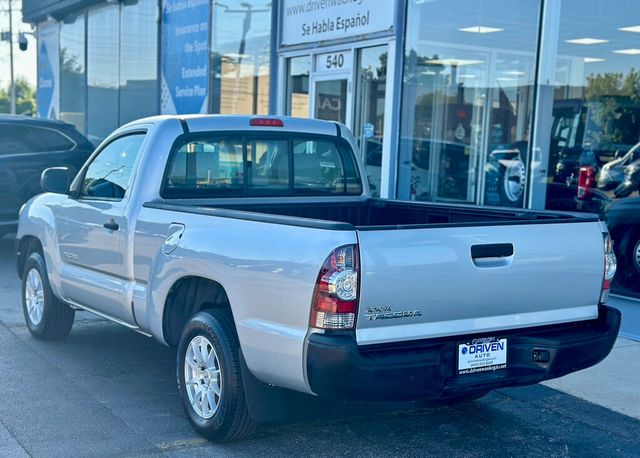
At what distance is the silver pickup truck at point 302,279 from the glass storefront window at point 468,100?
425 cm

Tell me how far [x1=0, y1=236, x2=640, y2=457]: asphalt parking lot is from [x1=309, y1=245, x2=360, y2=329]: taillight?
0.89 meters

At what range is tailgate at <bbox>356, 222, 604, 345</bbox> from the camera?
4.04m

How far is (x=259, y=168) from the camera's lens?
6.11m

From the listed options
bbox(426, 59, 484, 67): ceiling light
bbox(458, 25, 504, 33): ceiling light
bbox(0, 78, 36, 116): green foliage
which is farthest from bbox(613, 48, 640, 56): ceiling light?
bbox(0, 78, 36, 116): green foliage

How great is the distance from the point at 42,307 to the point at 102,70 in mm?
15166

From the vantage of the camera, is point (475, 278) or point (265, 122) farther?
point (265, 122)

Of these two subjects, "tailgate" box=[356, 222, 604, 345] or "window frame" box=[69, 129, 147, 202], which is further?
"window frame" box=[69, 129, 147, 202]

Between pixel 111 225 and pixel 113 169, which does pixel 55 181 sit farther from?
pixel 111 225

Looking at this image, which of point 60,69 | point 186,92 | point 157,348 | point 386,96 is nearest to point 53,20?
point 60,69

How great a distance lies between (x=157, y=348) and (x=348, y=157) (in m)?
2.24

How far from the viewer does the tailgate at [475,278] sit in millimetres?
4043

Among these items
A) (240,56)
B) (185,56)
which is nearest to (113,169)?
(240,56)

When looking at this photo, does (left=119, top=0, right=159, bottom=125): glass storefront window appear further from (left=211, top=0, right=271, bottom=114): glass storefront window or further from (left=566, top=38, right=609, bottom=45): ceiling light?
(left=566, top=38, right=609, bottom=45): ceiling light

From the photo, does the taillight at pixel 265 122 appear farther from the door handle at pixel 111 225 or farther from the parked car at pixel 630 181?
the parked car at pixel 630 181
